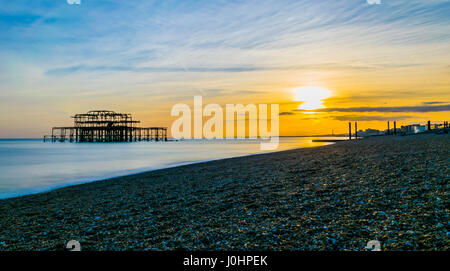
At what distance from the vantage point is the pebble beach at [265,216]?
473 cm

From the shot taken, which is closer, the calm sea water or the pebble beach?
the pebble beach

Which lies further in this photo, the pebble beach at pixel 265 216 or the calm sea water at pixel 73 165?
the calm sea water at pixel 73 165

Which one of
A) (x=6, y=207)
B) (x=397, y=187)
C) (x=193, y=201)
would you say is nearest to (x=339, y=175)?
(x=397, y=187)

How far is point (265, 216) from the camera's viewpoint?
20.2 ft

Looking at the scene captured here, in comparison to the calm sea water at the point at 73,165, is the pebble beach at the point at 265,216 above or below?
above

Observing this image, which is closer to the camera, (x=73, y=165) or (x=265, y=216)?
(x=265, y=216)

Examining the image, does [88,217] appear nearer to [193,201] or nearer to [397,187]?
[193,201]

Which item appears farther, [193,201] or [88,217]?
[193,201]

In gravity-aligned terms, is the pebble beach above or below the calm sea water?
above

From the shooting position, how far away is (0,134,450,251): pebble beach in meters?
4.73

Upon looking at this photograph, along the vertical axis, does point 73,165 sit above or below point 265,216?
below
